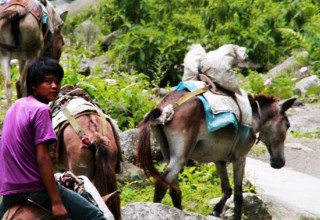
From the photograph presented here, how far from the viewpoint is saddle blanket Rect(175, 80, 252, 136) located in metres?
7.88

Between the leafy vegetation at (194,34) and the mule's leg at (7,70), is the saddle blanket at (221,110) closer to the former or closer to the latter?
the mule's leg at (7,70)

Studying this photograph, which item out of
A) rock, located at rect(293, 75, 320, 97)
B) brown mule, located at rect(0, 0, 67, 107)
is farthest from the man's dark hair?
rock, located at rect(293, 75, 320, 97)

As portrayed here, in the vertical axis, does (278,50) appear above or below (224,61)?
below

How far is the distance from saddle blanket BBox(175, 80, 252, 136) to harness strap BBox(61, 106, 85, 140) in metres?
1.81

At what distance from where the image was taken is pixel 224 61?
826cm

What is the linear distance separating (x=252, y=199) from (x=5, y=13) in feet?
14.0

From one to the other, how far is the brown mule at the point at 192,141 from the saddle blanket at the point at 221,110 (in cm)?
7

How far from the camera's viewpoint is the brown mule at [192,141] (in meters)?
7.73

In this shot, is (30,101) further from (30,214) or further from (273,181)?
(273,181)

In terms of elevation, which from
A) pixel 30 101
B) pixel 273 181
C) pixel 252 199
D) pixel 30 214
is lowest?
pixel 273 181

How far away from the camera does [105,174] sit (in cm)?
613

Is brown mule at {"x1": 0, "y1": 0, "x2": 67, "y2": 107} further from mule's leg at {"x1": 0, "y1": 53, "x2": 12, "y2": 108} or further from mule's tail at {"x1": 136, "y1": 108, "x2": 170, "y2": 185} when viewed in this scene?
mule's tail at {"x1": 136, "y1": 108, "x2": 170, "y2": 185}

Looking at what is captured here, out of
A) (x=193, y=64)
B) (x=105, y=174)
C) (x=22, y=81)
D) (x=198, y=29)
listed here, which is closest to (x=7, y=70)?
(x=22, y=81)

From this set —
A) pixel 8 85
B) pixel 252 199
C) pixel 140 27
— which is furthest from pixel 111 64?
pixel 252 199
